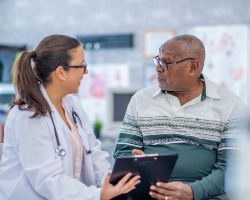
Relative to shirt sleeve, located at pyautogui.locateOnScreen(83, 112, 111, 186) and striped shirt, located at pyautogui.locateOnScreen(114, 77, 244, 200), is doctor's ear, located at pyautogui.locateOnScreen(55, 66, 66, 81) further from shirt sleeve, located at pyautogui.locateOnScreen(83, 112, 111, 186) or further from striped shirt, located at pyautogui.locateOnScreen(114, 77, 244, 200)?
striped shirt, located at pyautogui.locateOnScreen(114, 77, 244, 200)

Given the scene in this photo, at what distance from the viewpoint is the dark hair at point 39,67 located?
1599mm

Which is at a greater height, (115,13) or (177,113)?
(115,13)

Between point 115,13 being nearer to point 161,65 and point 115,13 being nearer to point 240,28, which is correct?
point 240,28

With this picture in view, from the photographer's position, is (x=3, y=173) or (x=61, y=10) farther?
(x=61, y=10)

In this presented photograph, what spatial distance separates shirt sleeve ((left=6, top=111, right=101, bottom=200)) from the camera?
59.0 inches

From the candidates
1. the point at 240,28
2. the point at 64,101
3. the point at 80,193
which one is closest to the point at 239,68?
the point at 240,28

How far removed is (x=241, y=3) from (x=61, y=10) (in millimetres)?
1824

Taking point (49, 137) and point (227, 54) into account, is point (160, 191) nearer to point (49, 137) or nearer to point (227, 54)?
point (49, 137)

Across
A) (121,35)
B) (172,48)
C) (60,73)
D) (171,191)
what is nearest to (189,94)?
(172,48)

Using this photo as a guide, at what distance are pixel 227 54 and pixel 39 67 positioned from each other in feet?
9.37

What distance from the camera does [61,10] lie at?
4.55 m

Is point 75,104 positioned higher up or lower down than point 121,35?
lower down

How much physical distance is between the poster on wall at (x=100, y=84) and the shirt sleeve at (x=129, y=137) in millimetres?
2449

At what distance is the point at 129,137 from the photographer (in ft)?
6.27
